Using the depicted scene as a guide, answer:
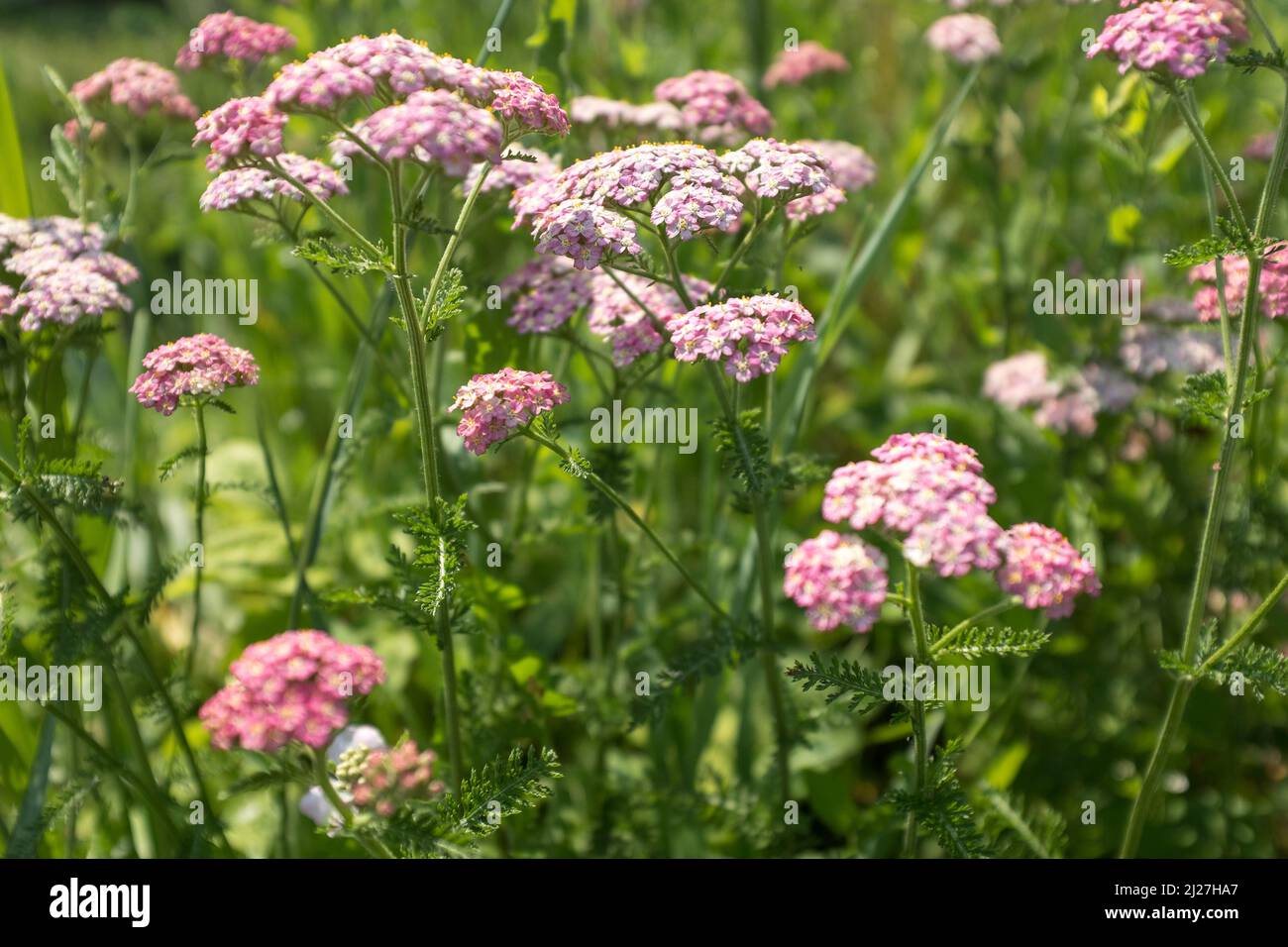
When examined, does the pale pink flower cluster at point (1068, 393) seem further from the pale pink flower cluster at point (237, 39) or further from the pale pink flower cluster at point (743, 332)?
the pale pink flower cluster at point (237, 39)

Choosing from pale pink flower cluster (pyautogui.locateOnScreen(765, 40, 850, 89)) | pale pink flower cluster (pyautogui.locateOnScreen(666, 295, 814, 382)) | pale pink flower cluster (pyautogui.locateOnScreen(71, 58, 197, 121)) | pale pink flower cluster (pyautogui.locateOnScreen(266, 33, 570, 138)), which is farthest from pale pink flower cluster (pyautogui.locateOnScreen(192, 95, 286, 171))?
pale pink flower cluster (pyautogui.locateOnScreen(765, 40, 850, 89))

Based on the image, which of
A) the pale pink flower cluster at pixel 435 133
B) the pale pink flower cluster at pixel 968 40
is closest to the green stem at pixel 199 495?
the pale pink flower cluster at pixel 435 133

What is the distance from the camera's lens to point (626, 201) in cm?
223

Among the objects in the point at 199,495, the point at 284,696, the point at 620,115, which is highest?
the point at 620,115

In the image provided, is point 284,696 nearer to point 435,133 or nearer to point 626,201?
point 435,133

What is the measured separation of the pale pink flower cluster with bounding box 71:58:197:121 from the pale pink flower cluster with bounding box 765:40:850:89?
189cm

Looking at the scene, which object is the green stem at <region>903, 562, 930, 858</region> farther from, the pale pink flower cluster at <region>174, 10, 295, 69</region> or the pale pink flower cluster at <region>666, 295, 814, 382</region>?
the pale pink flower cluster at <region>174, 10, 295, 69</region>

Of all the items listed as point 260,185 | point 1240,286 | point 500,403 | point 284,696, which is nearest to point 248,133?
point 260,185

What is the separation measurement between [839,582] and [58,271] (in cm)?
181

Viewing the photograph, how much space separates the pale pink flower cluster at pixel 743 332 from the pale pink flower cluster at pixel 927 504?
0.27 meters

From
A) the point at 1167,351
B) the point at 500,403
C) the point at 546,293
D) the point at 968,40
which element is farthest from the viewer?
the point at 968,40

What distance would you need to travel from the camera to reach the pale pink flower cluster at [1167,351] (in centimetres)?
324
